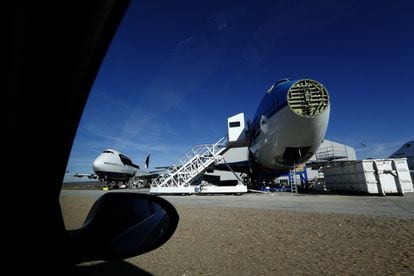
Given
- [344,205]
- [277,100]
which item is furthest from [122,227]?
[277,100]

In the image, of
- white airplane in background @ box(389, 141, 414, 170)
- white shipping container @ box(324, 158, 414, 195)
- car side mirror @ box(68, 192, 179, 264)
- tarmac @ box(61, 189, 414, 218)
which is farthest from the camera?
white airplane in background @ box(389, 141, 414, 170)

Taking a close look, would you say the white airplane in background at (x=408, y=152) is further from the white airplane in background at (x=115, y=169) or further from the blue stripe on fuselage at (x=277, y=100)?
the white airplane in background at (x=115, y=169)

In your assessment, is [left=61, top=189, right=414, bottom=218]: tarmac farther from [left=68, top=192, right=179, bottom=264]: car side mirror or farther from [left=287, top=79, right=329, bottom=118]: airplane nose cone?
[left=68, top=192, right=179, bottom=264]: car side mirror

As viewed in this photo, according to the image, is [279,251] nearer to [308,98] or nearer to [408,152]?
[308,98]

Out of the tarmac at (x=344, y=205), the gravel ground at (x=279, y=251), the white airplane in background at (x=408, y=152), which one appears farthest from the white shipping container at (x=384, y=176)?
the white airplane in background at (x=408, y=152)

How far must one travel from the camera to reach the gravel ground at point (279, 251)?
2.93m

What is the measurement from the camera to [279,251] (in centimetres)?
370

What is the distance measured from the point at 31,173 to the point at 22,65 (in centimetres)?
49

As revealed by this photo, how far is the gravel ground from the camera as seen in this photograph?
2.93m

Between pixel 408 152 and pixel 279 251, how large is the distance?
126 ft

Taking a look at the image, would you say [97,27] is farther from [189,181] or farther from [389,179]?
[189,181]

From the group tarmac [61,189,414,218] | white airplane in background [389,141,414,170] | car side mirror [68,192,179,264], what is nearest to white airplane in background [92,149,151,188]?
car side mirror [68,192,179,264]

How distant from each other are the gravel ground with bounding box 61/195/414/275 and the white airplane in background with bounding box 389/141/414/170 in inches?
1310

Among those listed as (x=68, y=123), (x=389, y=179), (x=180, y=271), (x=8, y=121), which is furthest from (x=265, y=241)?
(x=389, y=179)
